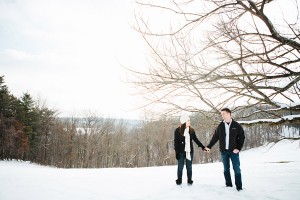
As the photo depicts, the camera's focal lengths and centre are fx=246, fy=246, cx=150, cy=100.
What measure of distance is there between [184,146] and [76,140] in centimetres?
4686

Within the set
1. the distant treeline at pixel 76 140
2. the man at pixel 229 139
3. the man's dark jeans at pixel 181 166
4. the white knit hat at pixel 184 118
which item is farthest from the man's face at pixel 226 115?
the distant treeline at pixel 76 140

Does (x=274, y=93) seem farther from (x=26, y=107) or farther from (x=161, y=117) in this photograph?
(x=26, y=107)

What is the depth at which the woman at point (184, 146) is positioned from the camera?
18.0 ft

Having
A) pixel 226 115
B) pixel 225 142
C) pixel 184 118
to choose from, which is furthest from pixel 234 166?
pixel 184 118

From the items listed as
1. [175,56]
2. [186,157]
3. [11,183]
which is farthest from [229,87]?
[11,183]

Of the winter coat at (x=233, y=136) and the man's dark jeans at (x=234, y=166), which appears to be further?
the winter coat at (x=233, y=136)

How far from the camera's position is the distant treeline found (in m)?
38.6

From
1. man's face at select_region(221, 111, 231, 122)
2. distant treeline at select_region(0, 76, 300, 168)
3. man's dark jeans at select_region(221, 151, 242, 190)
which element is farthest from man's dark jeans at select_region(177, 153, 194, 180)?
distant treeline at select_region(0, 76, 300, 168)

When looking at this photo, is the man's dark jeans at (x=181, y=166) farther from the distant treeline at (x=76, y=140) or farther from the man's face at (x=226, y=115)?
the distant treeline at (x=76, y=140)

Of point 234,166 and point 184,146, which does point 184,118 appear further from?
point 234,166

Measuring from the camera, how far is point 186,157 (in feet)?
18.2

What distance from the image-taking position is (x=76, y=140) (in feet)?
162

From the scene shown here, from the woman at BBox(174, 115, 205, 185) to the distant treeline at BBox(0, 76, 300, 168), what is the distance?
34464 mm

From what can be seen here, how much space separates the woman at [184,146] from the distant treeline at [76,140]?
34464 millimetres
